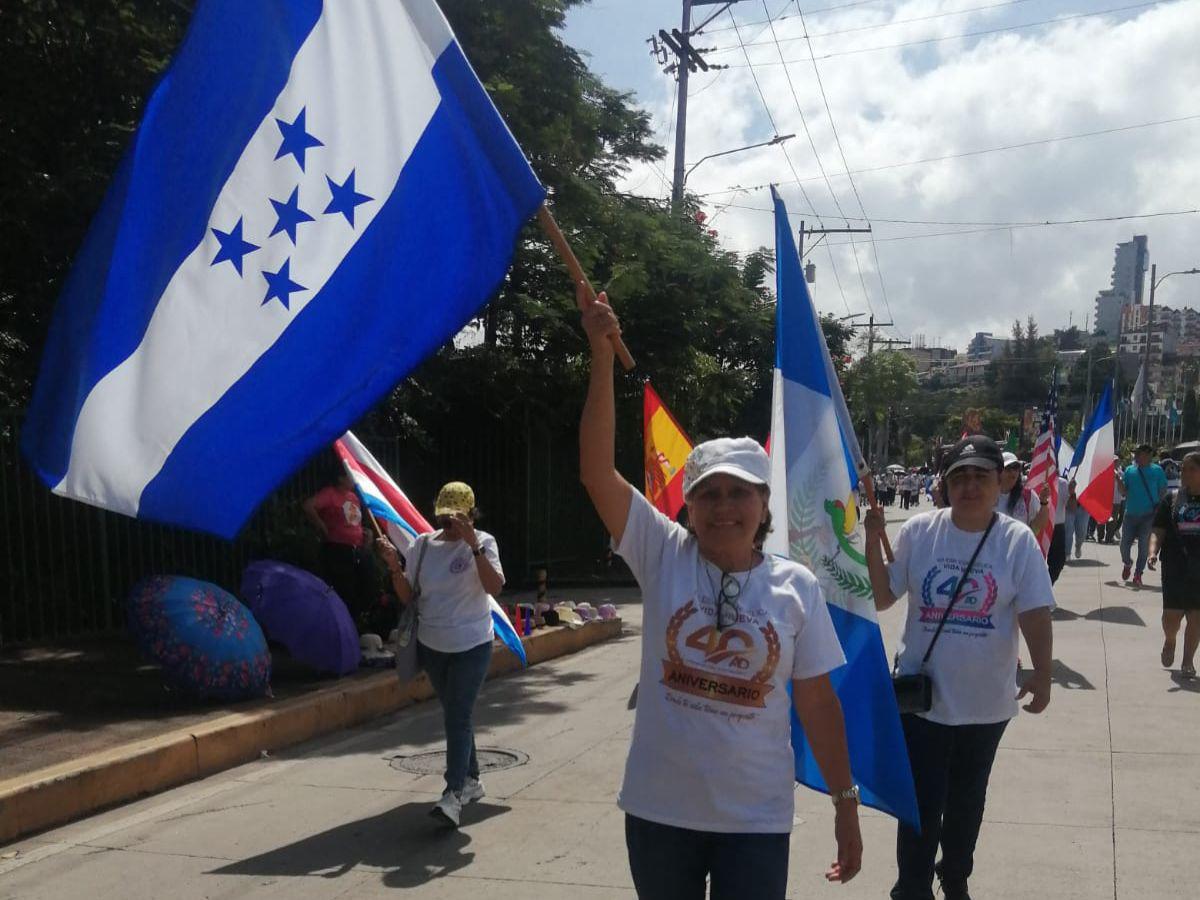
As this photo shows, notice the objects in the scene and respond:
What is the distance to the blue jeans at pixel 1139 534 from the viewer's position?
1550 centimetres

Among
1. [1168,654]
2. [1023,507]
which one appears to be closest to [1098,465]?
[1168,654]

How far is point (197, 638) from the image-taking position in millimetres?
7797

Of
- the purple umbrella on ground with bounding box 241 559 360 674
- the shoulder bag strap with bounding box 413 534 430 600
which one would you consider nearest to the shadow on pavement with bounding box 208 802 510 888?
the shoulder bag strap with bounding box 413 534 430 600

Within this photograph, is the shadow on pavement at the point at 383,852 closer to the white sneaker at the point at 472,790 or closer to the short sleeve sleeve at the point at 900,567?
the white sneaker at the point at 472,790

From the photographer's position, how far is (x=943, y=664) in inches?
166

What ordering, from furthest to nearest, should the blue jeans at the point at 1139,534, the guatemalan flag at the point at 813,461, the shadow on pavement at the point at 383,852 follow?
the blue jeans at the point at 1139,534 < the shadow on pavement at the point at 383,852 < the guatemalan flag at the point at 813,461

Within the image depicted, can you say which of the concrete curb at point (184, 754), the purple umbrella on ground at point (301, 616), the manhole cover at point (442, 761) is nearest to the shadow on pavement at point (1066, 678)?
the manhole cover at point (442, 761)

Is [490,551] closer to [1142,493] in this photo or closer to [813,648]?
[813,648]

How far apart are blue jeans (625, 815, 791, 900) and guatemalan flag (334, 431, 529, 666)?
3317mm

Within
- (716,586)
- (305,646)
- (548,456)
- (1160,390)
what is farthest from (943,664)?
(1160,390)

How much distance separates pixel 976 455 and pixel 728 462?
1.61 m

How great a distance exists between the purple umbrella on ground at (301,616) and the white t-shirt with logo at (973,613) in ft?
17.9

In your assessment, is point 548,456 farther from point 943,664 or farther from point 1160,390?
point 1160,390

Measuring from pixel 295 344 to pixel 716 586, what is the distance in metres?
1.70
